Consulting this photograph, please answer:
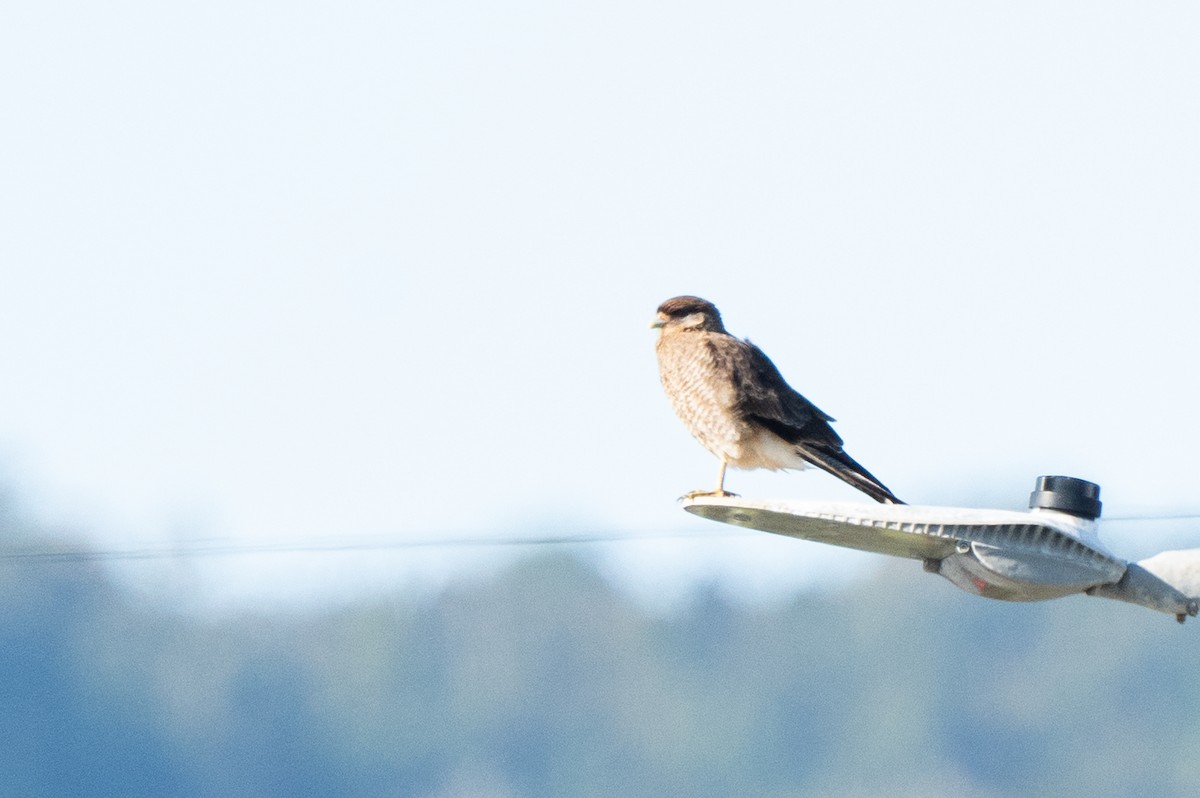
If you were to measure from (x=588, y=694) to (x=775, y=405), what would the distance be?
116ft

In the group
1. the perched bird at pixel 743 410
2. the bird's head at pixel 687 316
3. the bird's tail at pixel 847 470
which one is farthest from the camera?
the bird's head at pixel 687 316


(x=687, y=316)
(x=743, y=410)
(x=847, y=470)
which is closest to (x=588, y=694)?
(x=687, y=316)

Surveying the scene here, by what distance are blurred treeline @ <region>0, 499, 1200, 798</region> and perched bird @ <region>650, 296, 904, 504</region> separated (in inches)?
1118

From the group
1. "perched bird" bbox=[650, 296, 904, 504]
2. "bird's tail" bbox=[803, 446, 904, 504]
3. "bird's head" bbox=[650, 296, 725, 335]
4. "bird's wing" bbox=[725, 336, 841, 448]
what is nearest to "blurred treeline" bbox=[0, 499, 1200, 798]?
"bird's head" bbox=[650, 296, 725, 335]

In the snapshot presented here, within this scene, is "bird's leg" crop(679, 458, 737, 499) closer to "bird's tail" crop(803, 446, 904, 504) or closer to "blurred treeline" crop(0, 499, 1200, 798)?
"bird's tail" crop(803, 446, 904, 504)

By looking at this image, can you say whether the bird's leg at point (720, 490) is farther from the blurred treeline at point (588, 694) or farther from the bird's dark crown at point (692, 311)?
the blurred treeline at point (588, 694)

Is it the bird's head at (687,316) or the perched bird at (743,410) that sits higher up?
the bird's head at (687,316)

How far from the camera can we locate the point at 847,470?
358 inches

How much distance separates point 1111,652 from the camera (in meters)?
47.9

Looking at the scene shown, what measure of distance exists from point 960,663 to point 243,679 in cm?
1257

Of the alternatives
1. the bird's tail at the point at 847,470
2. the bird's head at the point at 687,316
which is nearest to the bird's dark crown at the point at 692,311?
the bird's head at the point at 687,316

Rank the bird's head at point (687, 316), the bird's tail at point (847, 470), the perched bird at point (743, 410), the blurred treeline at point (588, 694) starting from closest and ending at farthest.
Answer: the bird's tail at point (847, 470) → the perched bird at point (743, 410) → the bird's head at point (687, 316) → the blurred treeline at point (588, 694)

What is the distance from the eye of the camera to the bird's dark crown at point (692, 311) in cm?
1038

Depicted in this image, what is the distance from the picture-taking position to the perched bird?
9352 millimetres
